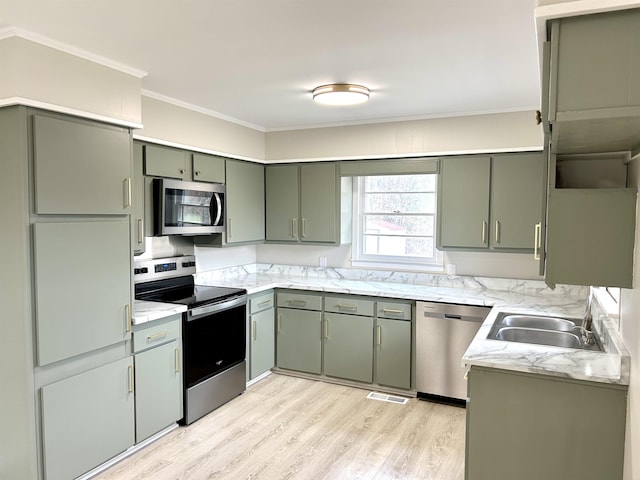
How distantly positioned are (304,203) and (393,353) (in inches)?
66.7

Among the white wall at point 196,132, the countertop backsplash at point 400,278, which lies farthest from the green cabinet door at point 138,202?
the countertop backsplash at point 400,278

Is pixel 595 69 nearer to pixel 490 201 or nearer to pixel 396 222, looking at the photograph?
pixel 490 201

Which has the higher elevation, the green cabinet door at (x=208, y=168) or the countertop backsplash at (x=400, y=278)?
the green cabinet door at (x=208, y=168)

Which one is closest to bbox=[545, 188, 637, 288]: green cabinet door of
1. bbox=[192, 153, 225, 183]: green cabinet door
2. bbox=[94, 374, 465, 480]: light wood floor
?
bbox=[94, 374, 465, 480]: light wood floor

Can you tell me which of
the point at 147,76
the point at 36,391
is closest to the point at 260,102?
the point at 147,76

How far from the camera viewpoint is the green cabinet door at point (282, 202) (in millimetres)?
4770

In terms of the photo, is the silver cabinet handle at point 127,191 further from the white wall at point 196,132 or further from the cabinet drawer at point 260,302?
the cabinet drawer at point 260,302

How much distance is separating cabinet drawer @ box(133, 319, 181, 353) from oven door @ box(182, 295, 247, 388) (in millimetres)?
89

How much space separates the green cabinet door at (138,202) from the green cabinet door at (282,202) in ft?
5.58

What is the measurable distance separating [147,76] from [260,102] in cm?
94

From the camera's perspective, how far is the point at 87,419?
2666 mm

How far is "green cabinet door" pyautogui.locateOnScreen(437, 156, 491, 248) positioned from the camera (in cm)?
396

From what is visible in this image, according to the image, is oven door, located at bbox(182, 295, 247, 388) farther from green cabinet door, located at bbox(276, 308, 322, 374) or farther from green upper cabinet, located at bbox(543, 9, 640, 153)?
green upper cabinet, located at bbox(543, 9, 640, 153)

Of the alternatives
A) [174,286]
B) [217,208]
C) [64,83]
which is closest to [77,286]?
[64,83]
